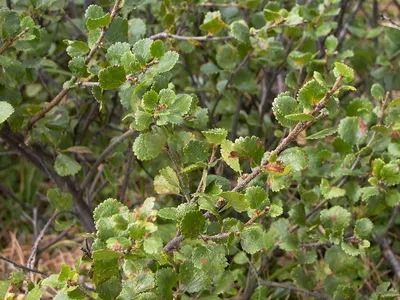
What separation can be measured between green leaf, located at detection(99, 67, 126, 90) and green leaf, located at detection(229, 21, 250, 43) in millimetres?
423

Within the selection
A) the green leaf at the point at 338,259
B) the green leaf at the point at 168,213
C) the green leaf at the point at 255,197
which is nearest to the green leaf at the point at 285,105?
the green leaf at the point at 255,197

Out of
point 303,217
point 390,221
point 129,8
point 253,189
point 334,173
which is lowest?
point 390,221

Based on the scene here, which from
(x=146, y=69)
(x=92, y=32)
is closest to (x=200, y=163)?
(x=146, y=69)

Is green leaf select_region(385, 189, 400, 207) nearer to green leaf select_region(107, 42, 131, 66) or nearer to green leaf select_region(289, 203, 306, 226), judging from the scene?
green leaf select_region(289, 203, 306, 226)

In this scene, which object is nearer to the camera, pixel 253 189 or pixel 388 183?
pixel 253 189

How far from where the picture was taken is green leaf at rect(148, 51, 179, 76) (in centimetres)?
98

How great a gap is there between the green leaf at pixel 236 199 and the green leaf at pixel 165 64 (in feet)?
0.77

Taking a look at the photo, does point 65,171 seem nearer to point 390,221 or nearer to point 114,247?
point 114,247

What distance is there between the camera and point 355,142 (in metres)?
1.27

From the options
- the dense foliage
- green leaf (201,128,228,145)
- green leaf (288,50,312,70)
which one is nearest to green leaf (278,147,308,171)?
the dense foliage

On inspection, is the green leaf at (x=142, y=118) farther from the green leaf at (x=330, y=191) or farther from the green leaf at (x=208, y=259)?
the green leaf at (x=330, y=191)

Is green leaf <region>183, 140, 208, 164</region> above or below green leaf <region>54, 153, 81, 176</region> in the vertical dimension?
above

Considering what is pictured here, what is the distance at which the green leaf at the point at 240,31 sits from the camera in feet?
4.39

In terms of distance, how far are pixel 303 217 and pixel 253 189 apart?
1.37 feet
